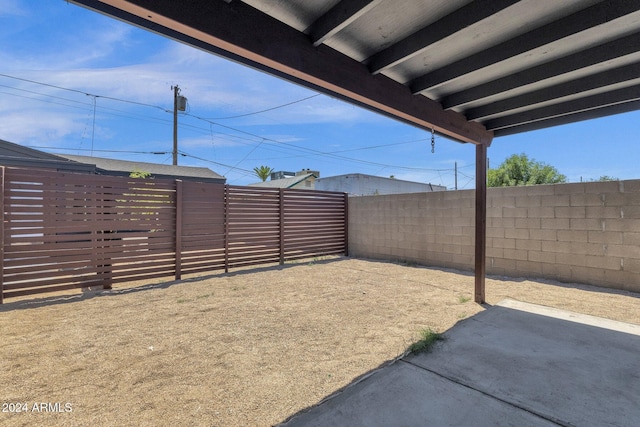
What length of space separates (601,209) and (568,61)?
9.83 feet

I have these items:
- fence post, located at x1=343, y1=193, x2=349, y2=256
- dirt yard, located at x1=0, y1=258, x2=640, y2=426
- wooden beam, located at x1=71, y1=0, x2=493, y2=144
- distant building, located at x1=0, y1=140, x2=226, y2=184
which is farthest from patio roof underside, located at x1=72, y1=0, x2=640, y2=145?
distant building, located at x1=0, y1=140, x2=226, y2=184

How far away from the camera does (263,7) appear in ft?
5.97

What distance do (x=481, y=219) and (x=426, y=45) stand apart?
254 centimetres

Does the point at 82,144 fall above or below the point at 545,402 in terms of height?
above

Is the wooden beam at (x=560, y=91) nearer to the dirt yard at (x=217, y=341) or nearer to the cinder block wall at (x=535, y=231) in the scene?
the cinder block wall at (x=535, y=231)

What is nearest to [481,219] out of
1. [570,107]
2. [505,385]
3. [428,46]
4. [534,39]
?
[570,107]

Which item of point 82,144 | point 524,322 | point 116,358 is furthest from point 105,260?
point 82,144

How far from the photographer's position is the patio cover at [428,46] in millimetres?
1722

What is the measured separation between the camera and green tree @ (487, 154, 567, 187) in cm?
1362

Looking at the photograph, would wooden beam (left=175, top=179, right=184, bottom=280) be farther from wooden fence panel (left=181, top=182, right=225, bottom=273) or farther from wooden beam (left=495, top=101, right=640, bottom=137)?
wooden beam (left=495, top=101, right=640, bottom=137)

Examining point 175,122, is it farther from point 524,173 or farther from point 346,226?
point 524,173

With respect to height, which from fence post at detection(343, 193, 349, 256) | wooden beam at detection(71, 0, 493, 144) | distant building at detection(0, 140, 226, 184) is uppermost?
distant building at detection(0, 140, 226, 184)

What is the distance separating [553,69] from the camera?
250 centimetres

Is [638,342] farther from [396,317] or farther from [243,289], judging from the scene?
[243,289]
